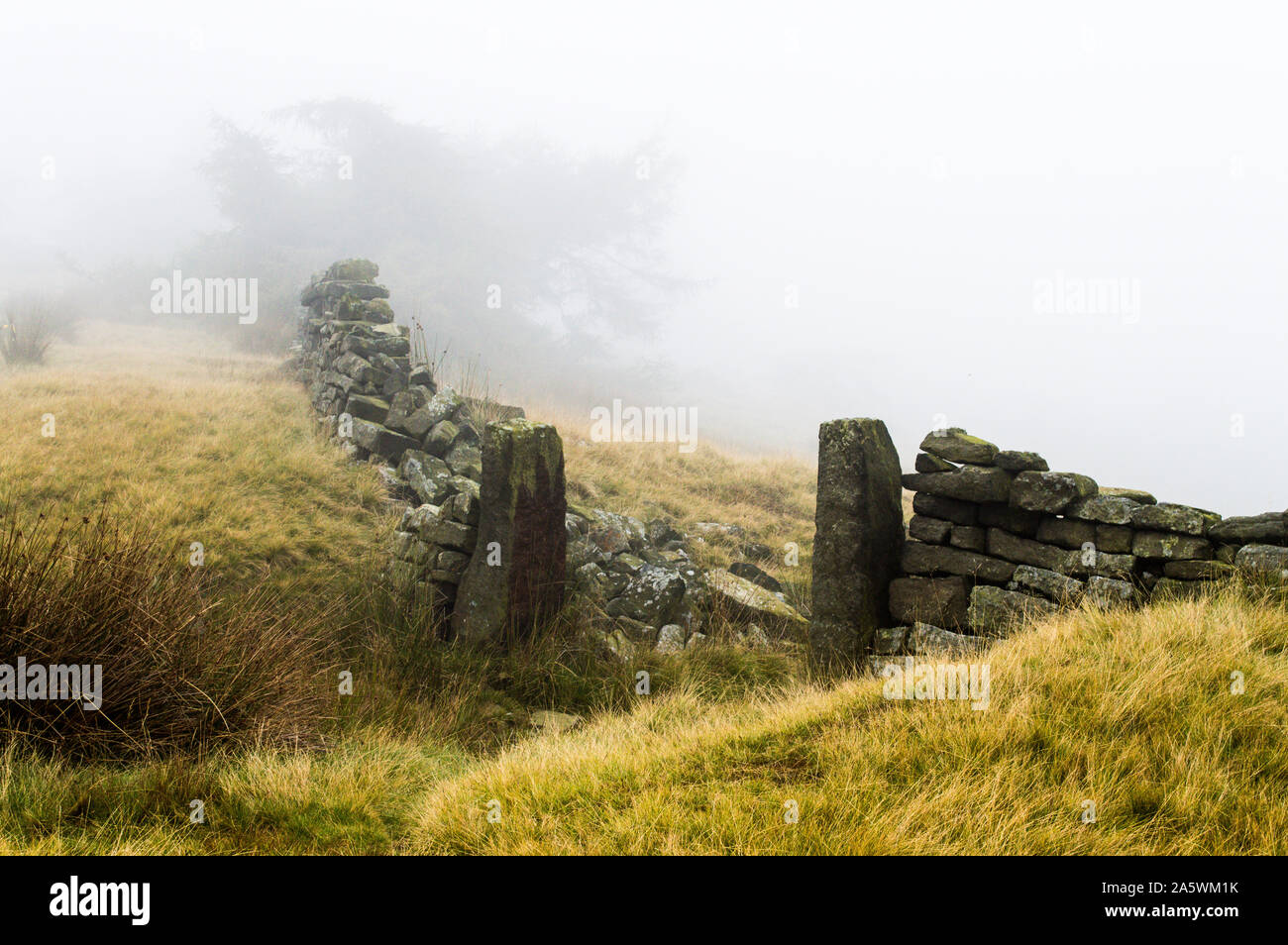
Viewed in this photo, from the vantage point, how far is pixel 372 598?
8.08m

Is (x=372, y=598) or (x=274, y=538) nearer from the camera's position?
(x=372, y=598)

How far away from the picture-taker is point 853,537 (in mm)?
6898

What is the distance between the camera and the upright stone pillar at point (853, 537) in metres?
6.89

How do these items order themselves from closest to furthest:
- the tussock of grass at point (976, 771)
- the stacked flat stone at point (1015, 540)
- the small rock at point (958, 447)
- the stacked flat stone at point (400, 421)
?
the tussock of grass at point (976, 771) < the stacked flat stone at point (1015, 540) < the small rock at point (958, 447) < the stacked flat stone at point (400, 421)

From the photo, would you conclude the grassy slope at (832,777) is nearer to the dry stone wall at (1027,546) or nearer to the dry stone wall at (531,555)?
the dry stone wall at (1027,546)

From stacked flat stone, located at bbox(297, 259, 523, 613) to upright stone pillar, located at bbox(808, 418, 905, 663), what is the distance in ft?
12.6

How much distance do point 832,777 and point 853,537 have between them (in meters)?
3.32

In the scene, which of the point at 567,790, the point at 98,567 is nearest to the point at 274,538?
the point at 98,567

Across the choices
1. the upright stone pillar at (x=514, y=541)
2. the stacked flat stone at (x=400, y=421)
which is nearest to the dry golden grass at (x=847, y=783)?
the upright stone pillar at (x=514, y=541)

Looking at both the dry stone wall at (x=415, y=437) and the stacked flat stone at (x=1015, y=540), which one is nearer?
the stacked flat stone at (x=1015, y=540)

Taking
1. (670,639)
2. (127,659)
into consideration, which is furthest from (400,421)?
(127,659)

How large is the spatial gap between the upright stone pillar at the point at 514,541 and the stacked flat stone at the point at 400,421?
1.77 feet
